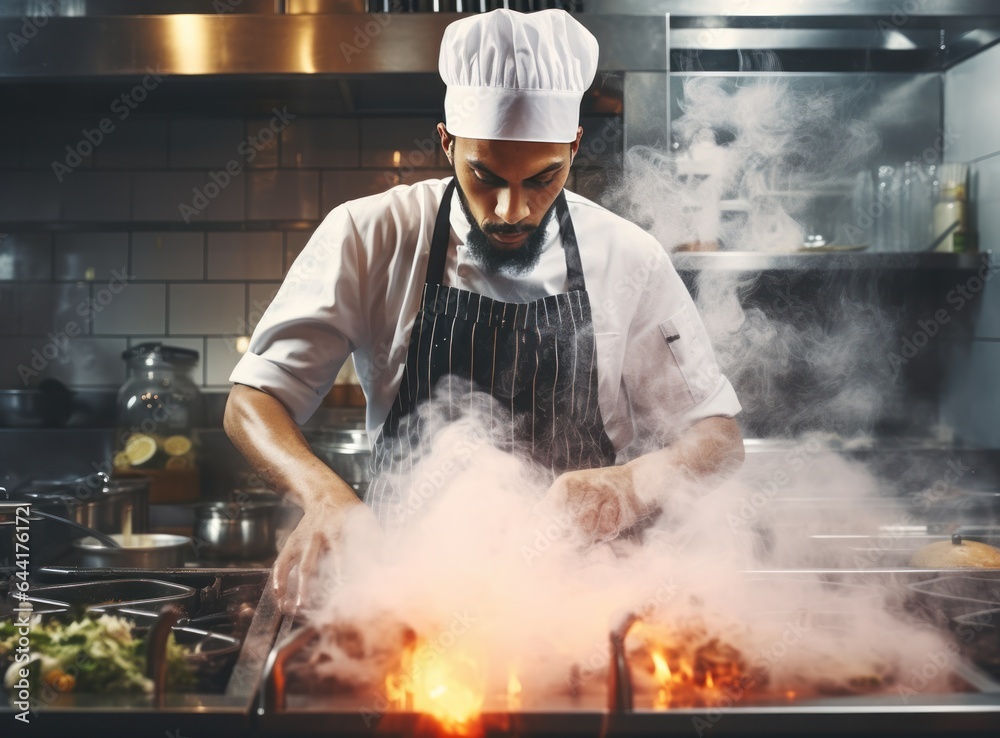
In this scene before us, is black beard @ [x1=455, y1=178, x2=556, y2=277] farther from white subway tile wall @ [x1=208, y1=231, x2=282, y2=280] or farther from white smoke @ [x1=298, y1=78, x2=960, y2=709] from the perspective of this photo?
white subway tile wall @ [x1=208, y1=231, x2=282, y2=280]

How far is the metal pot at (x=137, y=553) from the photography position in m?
1.84

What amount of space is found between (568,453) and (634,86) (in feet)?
4.70

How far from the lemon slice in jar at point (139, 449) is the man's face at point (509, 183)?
1.81m

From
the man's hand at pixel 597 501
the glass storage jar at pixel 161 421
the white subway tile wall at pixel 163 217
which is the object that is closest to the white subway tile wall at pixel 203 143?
the white subway tile wall at pixel 163 217

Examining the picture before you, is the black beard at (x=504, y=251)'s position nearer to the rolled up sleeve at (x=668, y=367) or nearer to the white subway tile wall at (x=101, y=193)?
the rolled up sleeve at (x=668, y=367)

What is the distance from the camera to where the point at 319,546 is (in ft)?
4.43

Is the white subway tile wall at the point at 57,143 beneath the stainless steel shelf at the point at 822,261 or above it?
above

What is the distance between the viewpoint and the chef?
1.70m

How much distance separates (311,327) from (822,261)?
6.18 ft

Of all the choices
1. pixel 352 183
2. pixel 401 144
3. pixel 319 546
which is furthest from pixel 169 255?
pixel 319 546

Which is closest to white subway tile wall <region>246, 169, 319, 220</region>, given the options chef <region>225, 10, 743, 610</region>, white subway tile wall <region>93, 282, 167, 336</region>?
white subway tile wall <region>93, 282, 167, 336</region>

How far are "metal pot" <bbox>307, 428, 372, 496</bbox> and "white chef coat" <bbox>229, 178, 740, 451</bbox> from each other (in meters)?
0.83

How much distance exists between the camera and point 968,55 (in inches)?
126

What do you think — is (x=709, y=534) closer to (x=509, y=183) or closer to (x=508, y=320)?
(x=508, y=320)
